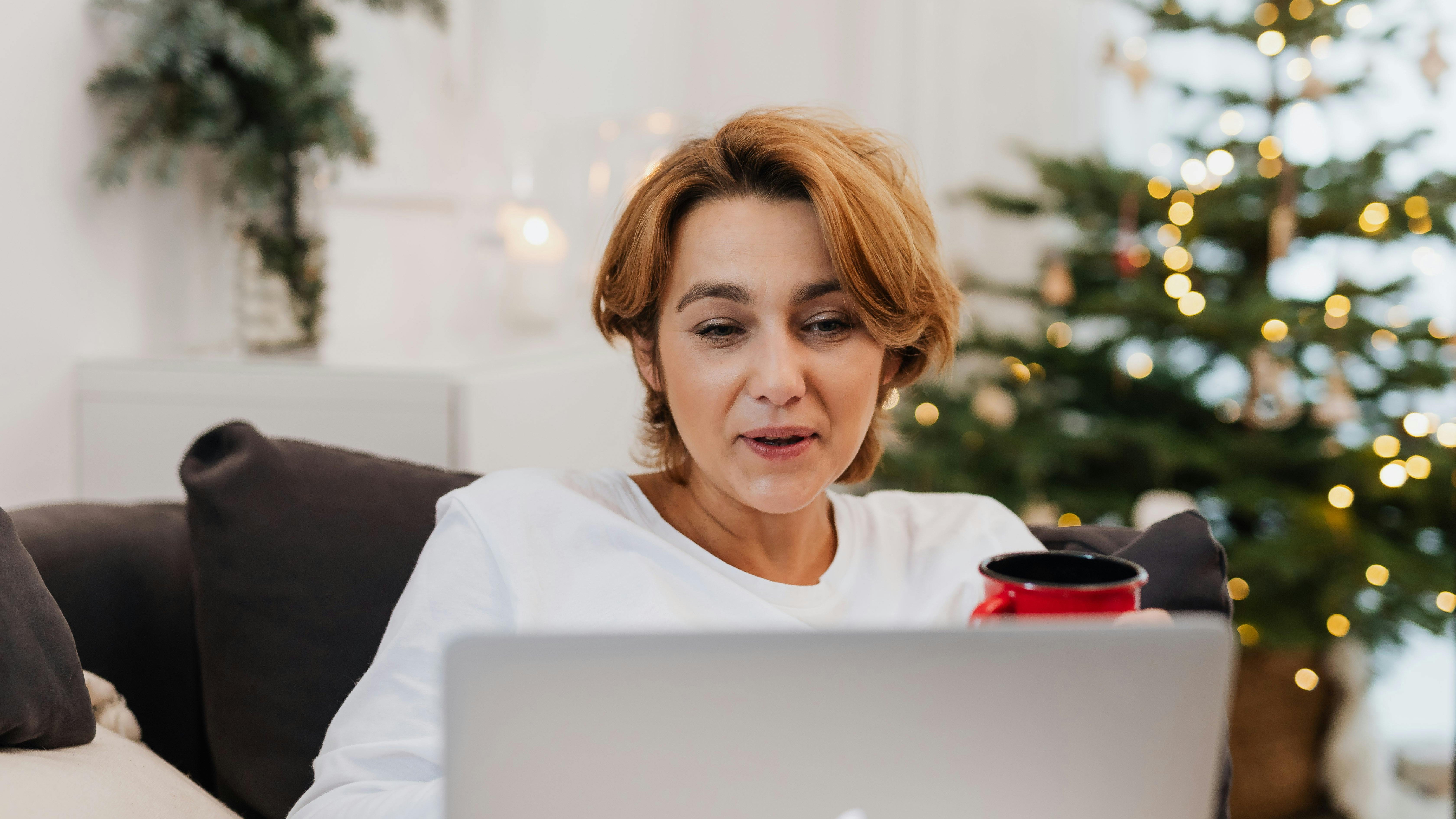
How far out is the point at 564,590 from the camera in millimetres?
954

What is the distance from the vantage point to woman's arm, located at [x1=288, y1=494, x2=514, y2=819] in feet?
2.71

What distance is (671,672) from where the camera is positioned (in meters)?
0.44

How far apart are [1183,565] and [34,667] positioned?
40.0 inches

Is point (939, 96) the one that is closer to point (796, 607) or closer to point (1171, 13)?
point (1171, 13)

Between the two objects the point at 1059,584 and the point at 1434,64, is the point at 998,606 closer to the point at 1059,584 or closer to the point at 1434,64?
the point at 1059,584

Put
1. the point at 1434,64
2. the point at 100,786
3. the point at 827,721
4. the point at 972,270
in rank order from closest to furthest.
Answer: the point at 827,721 → the point at 100,786 → the point at 1434,64 → the point at 972,270

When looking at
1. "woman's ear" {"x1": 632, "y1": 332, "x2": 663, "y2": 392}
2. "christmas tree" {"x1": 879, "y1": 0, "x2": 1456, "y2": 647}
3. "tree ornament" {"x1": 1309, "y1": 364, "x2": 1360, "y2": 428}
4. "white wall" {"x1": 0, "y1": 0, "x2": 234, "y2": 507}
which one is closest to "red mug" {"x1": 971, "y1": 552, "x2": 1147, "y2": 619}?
"woman's ear" {"x1": 632, "y1": 332, "x2": 663, "y2": 392}

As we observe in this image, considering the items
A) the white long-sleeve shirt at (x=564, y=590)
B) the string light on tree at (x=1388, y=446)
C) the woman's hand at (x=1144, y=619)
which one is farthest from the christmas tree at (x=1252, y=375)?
the woman's hand at (x=1144, y=619)

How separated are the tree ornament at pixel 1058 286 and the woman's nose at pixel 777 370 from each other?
1.76 m

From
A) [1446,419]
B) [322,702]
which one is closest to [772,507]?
[322,702]

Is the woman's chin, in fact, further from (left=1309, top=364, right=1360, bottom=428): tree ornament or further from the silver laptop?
(left=1309, top=364, right=1360, bottom=428): tree ornament

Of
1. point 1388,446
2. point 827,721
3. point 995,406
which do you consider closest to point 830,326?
point 827,721

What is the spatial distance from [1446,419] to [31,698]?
284 centimetres

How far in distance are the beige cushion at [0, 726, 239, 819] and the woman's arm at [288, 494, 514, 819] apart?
0.36 ft
